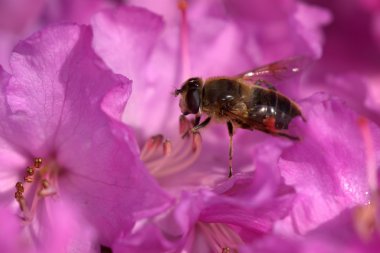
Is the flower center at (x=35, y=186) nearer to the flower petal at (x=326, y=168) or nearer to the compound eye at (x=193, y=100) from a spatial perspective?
the compound eye at (x=193, y=100)

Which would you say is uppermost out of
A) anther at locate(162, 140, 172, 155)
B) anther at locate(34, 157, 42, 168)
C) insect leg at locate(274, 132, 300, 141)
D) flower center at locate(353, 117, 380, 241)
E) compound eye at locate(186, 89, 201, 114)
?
compound eye at locate(186, 89, 201, 114)

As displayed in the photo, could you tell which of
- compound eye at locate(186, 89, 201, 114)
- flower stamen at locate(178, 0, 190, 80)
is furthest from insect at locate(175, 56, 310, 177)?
flower stamen at locate(178, 0, 190, 80)

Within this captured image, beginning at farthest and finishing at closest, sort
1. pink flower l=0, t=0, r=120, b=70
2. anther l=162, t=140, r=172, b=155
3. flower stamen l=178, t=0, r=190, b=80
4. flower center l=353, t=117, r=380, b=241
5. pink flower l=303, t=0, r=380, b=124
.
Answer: pink flower l=303, t=0, r=380, b=124, pink flower l=0, t=0, r=120, b=70, flower stamen l=178, t=0, r=190, b=80, anther l=162, t=140, r=172, b=155, flower center l=353, t=117, r=380, b=241

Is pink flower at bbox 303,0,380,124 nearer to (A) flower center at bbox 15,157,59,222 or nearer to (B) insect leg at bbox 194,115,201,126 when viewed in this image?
(B) insect leg at bbox 194,115,201,126

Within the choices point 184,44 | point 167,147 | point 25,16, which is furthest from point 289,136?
point 25,16

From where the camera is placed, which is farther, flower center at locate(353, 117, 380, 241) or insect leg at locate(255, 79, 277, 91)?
insect leg at locate(255, 79, 277, 91)

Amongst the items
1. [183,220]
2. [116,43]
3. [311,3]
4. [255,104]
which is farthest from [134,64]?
[311,3]

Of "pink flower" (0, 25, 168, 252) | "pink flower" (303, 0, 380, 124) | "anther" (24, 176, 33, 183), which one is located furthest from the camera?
"pink flower" (303, 0, 380, 124)

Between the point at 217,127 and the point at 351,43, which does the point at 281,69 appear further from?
the point at 351,43
